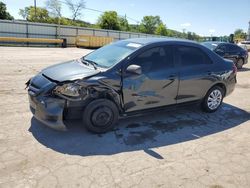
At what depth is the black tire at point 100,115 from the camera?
13.8ft

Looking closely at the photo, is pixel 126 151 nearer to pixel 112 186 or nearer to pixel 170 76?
pixel 112 186

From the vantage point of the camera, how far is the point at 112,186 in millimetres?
3016

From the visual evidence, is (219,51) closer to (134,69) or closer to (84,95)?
(134,69)

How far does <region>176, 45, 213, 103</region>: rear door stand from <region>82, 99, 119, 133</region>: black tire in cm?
159

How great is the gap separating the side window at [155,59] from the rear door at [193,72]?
23 centimetres

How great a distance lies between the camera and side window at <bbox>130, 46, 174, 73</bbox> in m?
4.64

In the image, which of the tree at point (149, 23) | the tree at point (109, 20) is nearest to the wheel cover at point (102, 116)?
the tree at point (109, 20)

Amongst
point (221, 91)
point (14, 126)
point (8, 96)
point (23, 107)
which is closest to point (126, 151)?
point (14, 126)

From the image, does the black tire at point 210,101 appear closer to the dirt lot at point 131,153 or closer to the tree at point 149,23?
the dirt lot at point 131,153

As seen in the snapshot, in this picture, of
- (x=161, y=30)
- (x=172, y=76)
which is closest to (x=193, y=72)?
(x=172, y=76)

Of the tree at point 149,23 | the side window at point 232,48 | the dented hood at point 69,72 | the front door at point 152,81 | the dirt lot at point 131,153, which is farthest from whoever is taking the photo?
the tree at point 149,23

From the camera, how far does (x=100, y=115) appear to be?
169 inches

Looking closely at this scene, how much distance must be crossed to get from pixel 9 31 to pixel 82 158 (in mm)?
27659

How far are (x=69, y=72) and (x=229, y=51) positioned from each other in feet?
36.8
